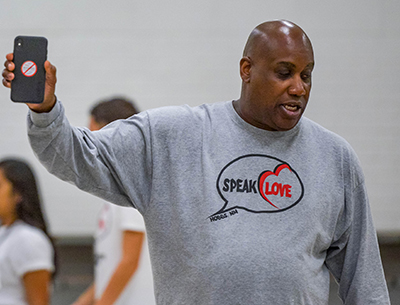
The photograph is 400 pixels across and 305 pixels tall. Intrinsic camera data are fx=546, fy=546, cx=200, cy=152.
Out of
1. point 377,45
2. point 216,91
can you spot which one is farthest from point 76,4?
point 377,45

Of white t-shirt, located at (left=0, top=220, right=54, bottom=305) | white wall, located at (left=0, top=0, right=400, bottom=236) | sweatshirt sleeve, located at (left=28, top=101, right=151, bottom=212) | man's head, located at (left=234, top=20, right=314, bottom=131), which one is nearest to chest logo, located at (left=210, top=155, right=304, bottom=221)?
man's head, located at (left=234, top=20, right=314, bottom=131)

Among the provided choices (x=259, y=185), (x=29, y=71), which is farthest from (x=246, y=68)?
(x=29, y=71)

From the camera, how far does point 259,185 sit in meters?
1.55

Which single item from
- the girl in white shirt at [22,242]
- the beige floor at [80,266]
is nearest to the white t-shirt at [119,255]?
the girl in white shirt at [22,242]

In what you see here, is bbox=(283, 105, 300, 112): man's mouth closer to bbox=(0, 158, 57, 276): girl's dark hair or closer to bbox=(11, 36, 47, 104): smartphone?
bbox=(11, 36, 47, 104): smartphone

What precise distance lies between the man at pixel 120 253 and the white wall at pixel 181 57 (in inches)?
113

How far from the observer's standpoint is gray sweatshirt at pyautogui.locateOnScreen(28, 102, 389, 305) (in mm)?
1461

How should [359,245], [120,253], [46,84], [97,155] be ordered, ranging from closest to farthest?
[46,84] < [97,155] < [359,245] < [120,253]

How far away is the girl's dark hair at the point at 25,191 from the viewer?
2703mm

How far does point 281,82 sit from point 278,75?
0.02 m

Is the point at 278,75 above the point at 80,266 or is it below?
above

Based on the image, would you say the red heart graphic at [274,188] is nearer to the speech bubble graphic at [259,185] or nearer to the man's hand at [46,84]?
the speech bubble graphic at [259,185]

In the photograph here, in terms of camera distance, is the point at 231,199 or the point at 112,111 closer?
the point at 231,199

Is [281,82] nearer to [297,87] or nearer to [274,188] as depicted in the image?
[297,87]
